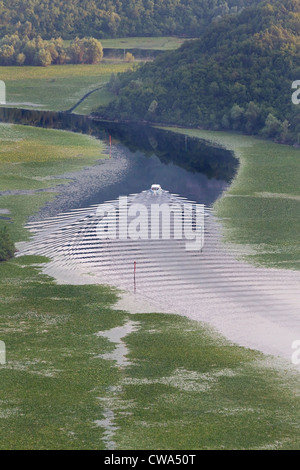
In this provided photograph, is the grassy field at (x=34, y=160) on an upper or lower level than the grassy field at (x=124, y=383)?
upper

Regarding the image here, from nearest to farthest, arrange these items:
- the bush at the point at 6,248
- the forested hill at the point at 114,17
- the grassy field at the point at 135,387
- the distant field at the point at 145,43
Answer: the grassy field at the point at 135,387, the bush at the point at 6,248, the distant field at the point at 145,43, the forested hill at the point at 114,17

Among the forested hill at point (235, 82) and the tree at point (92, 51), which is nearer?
the forested hill at point (235, 82)

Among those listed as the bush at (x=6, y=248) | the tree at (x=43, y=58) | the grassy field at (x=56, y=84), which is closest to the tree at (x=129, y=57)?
the grassy field at (x=56, y=84)

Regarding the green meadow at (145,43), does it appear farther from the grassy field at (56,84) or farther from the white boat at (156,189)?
the white boat at (156,189)

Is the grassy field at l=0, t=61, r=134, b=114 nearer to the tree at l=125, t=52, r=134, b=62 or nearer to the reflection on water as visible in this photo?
the tree at l=125, t=52, r=134, b=62

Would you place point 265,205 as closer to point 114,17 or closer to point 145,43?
point 145,43

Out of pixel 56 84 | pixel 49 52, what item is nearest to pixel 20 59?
pixel 49 52

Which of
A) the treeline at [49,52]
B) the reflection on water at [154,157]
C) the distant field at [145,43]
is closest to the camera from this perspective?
the reflection on water at [154,157]
